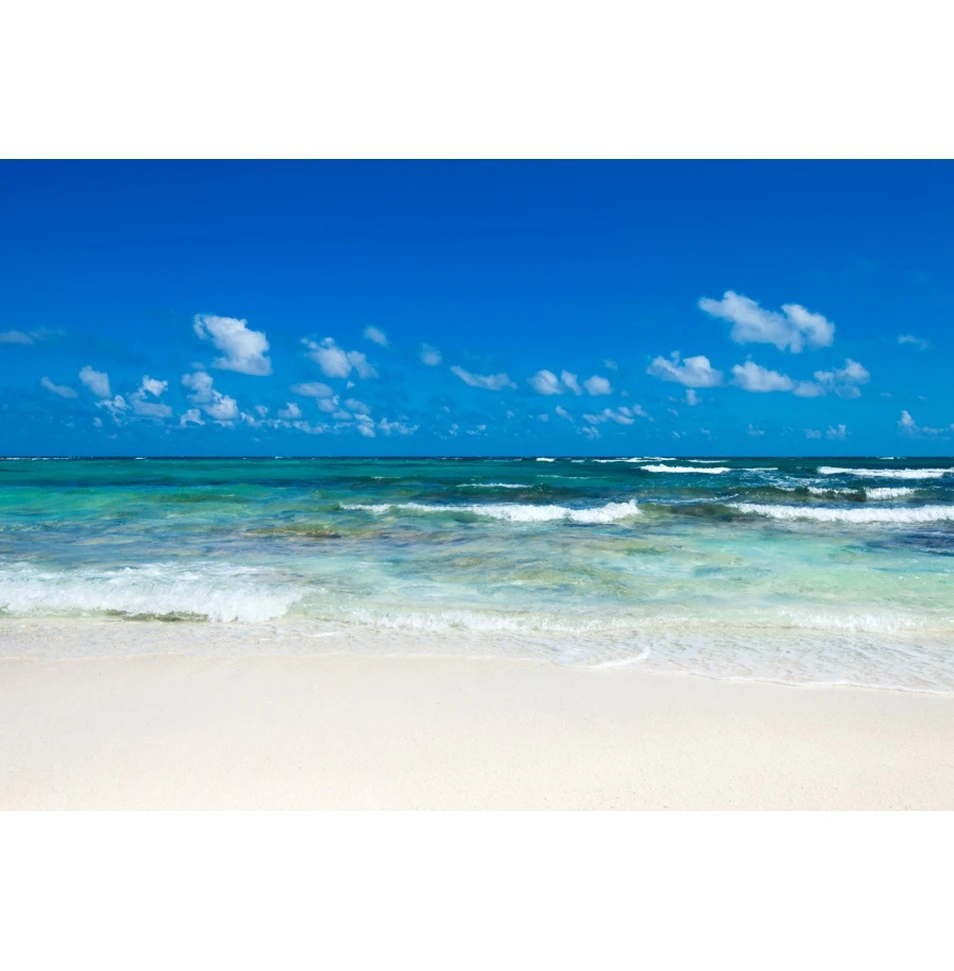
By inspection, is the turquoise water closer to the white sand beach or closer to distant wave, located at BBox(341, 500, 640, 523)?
distant wave, located at BBox(341, 500, 640, 523)

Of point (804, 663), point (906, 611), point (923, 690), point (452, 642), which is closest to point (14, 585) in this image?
point (452, 642)

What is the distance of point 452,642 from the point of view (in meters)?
5.84

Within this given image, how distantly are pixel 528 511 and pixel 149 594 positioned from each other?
37.3 feet

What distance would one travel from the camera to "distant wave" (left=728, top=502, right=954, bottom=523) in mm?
16328

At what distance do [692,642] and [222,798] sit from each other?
4.10m

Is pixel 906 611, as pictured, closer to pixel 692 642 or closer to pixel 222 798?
pixel 692 642

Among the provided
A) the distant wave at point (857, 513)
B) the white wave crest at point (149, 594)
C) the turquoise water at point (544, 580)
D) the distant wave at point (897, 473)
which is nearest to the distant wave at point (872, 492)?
the distant wave at point (857, 513)

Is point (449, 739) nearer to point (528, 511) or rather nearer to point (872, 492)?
point (528, 511)

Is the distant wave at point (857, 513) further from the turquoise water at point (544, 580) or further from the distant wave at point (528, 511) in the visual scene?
the distant wave at point (528, 511)

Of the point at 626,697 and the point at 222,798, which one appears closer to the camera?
the point at 222,798

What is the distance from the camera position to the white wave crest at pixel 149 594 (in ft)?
22.6

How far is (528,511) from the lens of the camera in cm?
1764

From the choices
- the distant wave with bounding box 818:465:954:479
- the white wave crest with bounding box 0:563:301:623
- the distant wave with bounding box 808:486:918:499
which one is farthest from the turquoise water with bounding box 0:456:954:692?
the distant wave with bounding box 818:465:954:479

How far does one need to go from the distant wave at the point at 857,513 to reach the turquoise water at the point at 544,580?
0.35 feet
